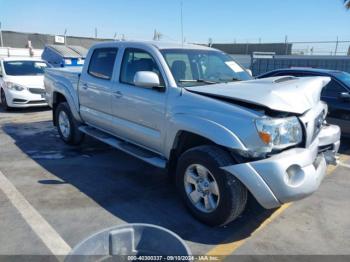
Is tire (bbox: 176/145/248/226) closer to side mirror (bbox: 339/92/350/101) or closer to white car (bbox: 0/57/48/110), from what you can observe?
side mirror (bbox: 339/92/350/101)

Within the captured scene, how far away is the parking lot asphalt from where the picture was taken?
328 cm

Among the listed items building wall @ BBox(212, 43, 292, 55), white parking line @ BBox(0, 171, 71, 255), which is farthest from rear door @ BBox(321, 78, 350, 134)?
building wall @ BBox(212, 43, 292, 55)

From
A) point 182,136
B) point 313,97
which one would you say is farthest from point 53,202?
point 313,97

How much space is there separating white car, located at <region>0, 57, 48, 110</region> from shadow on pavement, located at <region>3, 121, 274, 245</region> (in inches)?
123

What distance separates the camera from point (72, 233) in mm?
3410

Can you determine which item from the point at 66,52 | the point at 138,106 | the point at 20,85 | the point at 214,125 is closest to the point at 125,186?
the point at 138,106

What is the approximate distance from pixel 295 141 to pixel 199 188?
3.58 feet

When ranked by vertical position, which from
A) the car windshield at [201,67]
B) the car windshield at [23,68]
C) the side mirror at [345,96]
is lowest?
the side mirror at [345,96]

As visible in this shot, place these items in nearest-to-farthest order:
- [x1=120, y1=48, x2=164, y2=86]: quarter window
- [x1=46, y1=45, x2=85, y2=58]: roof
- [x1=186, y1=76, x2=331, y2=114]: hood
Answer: [x1=186, y1=76, x2=331, y2=114]: hood, [x1=120, y1=48, x2=164, y2=86]: quarter window, [x1=46, y1=45, x2=85, y2=58]: roof

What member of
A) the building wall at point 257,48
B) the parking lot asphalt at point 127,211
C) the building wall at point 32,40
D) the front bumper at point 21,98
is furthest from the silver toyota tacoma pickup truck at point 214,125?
the building wall at point 32,40

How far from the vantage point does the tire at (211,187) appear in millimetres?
3279

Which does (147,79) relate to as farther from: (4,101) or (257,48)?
(257,48)

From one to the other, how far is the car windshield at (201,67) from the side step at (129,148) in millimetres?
993

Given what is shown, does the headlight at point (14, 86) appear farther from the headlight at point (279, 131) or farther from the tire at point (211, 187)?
the headlight at point (279, 131)
